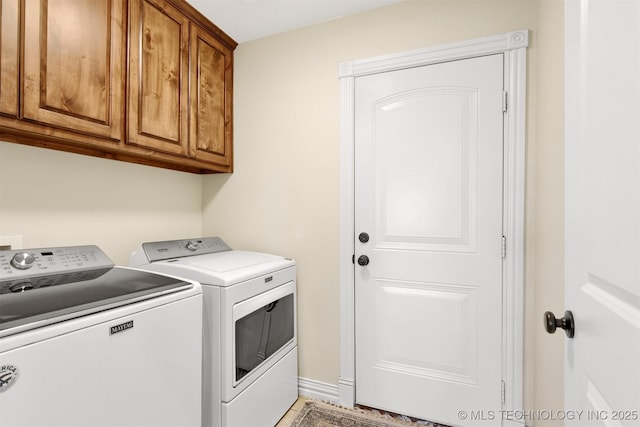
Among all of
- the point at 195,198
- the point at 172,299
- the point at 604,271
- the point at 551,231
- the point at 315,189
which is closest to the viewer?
the point at 604,271

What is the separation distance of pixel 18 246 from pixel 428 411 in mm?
2168

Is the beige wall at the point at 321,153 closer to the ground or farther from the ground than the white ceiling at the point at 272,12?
closer to the ground

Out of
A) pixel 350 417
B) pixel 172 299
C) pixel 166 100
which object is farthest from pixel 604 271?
pixel 166 100

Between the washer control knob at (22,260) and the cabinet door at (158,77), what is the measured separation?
0.62 metres

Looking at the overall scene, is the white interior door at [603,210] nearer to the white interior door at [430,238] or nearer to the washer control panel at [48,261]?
the white interior door at [430,238]

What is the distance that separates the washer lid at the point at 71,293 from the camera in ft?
2.62

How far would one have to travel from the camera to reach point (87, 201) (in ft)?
5.19

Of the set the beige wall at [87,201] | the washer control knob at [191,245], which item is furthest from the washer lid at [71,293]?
the washer control knob at [191,245]

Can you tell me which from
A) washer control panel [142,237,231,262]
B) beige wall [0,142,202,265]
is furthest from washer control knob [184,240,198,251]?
beige wall [0,142,202,265]

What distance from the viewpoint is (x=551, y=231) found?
4.11ft

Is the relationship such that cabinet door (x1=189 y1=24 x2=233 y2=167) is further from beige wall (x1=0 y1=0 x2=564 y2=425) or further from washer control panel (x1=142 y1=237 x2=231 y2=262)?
washer control panel (x1=142 y1=237 x2=231 y2=262)

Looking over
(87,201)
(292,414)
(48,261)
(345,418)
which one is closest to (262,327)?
(292,414)

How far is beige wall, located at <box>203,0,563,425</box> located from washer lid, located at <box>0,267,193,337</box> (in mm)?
906

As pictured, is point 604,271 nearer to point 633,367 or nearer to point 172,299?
point 633,367
